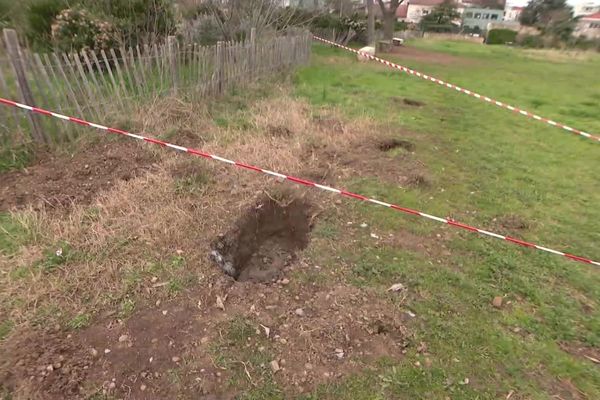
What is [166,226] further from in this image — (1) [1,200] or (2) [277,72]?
(2) [277,72]

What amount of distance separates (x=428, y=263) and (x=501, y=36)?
38.1 metres

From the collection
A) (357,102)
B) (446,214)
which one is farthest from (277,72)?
(446,214)

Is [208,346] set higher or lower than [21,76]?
lower

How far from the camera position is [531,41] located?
103ft

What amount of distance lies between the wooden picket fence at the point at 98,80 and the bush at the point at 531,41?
105 ft

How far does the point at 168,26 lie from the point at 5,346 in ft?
24.5

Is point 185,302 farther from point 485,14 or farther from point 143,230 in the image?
point 485,14

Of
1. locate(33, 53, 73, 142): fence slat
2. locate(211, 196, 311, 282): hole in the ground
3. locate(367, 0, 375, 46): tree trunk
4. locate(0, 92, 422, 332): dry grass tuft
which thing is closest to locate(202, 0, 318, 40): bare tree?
locate(0, 92, 422, 332): dry grass tuft

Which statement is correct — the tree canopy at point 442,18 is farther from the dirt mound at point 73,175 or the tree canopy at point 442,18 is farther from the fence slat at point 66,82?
the dirt mound at point 73,175

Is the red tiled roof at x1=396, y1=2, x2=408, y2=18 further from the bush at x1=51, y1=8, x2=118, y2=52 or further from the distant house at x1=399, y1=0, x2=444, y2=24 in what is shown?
the bush at x1=51, y1=8, x2=118, y2=52

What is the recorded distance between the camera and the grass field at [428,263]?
7.94 feet

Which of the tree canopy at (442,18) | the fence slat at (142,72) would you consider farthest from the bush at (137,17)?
the tree canopy at (442,18)

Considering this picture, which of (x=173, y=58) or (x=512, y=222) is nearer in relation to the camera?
(x=512, y=222)

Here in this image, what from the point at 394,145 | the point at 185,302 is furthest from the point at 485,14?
the point at 185,302
